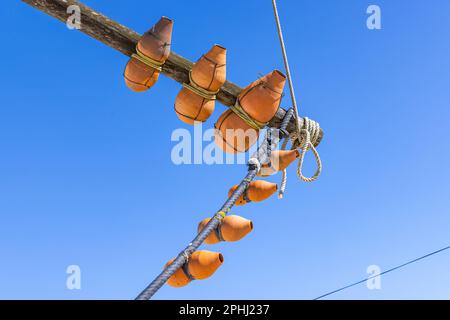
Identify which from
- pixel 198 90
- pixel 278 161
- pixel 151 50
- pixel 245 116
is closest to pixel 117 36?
pixel 151 50

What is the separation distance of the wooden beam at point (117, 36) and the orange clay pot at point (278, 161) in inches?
11.2

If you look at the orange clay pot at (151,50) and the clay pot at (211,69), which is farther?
the clay pot at (211,69)

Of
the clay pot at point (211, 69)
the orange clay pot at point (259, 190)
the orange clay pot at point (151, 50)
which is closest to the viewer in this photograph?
the orange clay pot at point (151, 50)

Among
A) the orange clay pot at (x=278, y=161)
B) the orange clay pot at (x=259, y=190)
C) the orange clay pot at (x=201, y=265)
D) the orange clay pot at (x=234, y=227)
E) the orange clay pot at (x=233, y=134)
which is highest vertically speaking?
the orange clay pot at (x=233, y=134)

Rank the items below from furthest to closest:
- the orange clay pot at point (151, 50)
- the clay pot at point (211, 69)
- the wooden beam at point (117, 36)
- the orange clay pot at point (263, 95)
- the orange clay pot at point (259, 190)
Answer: the orange clay pot at point (259, 190), the orange clay pot at point (263, 95), the clay pot at point (211, 69), the orange clay pot at point (151, 50), the wooden beam at point (117, 36)

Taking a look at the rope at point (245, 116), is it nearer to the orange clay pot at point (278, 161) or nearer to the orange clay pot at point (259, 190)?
the orange clay pot at point (278, 161)

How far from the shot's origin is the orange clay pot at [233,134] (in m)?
3.56

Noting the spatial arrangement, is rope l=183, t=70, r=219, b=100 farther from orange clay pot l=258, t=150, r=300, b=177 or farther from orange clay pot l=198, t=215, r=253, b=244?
orange clay pot l=198, t=215, r=253, b=244

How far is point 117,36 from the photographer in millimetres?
3205

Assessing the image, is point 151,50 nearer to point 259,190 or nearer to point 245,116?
point 245,116

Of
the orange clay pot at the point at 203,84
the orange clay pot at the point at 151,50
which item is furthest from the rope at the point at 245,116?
the orange clay pot at the point at 151,50

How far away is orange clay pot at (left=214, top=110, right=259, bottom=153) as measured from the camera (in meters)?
3.56
